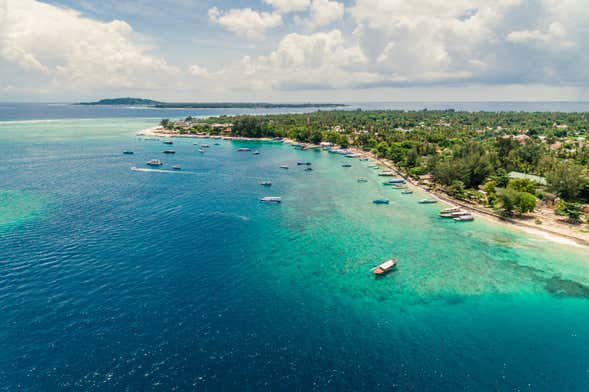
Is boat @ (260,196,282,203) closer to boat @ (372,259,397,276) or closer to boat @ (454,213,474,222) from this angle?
boat @ (372,259,397,276)

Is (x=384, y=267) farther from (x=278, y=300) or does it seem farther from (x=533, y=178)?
(x=533, y=178)

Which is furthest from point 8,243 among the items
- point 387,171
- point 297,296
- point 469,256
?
point 387,171

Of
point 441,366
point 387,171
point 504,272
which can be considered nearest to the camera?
point 441,366

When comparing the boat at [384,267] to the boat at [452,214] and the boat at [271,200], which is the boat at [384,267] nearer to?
the boat at [452,214]

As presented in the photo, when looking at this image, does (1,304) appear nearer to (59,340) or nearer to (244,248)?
(59,340)

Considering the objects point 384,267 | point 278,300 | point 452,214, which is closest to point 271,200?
point 384,267

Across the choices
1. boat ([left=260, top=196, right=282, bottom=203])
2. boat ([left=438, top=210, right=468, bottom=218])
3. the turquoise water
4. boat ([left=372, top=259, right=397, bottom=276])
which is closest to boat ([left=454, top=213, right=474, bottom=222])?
boat ([left=438, top=210, right=468, bottom=218])
